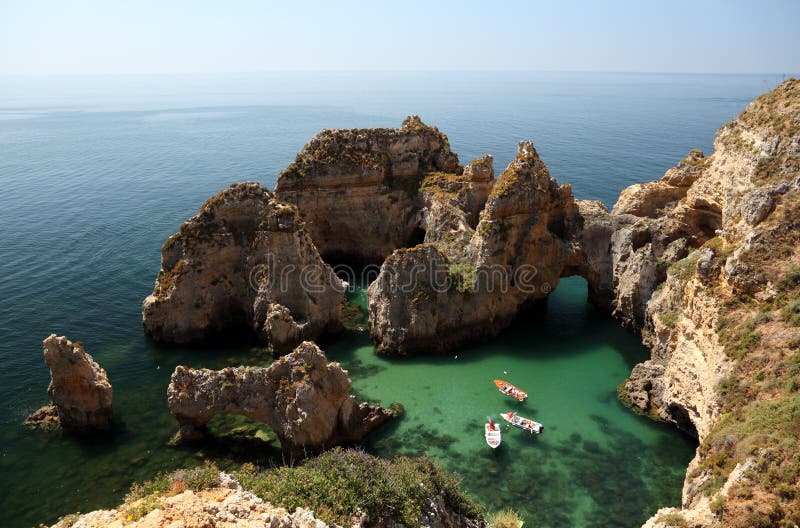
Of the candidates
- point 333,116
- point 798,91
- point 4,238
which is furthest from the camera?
point 333,116

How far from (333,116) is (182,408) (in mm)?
161523

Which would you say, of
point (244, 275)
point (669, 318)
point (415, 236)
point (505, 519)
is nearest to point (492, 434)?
point (505, 519)

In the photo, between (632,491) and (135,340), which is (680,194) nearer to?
(632,491)

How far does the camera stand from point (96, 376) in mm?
27641

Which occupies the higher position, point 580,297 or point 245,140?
point 245,140

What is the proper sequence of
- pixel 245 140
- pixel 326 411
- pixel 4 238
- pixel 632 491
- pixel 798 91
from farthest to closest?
pixel 245 140 < pixel 4 238 < pixel 798 91 < pixel 326 411 < pixel 632 491

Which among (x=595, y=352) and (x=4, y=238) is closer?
(x=595, y=352)

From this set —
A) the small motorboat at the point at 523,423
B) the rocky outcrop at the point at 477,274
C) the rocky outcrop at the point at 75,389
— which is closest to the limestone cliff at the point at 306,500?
the small motorboat at the point at 523,423

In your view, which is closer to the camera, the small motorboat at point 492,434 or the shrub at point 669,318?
the small motorboat at point 492,434

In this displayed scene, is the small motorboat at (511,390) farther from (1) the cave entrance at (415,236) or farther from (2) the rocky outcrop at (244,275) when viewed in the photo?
(1) the cave entrance at (415,236)

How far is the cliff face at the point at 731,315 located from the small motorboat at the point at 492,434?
9.26 m

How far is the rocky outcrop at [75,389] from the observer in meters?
26.8

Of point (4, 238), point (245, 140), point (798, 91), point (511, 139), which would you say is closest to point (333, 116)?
point (245, 140)

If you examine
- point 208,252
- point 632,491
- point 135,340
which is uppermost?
point 208,252
